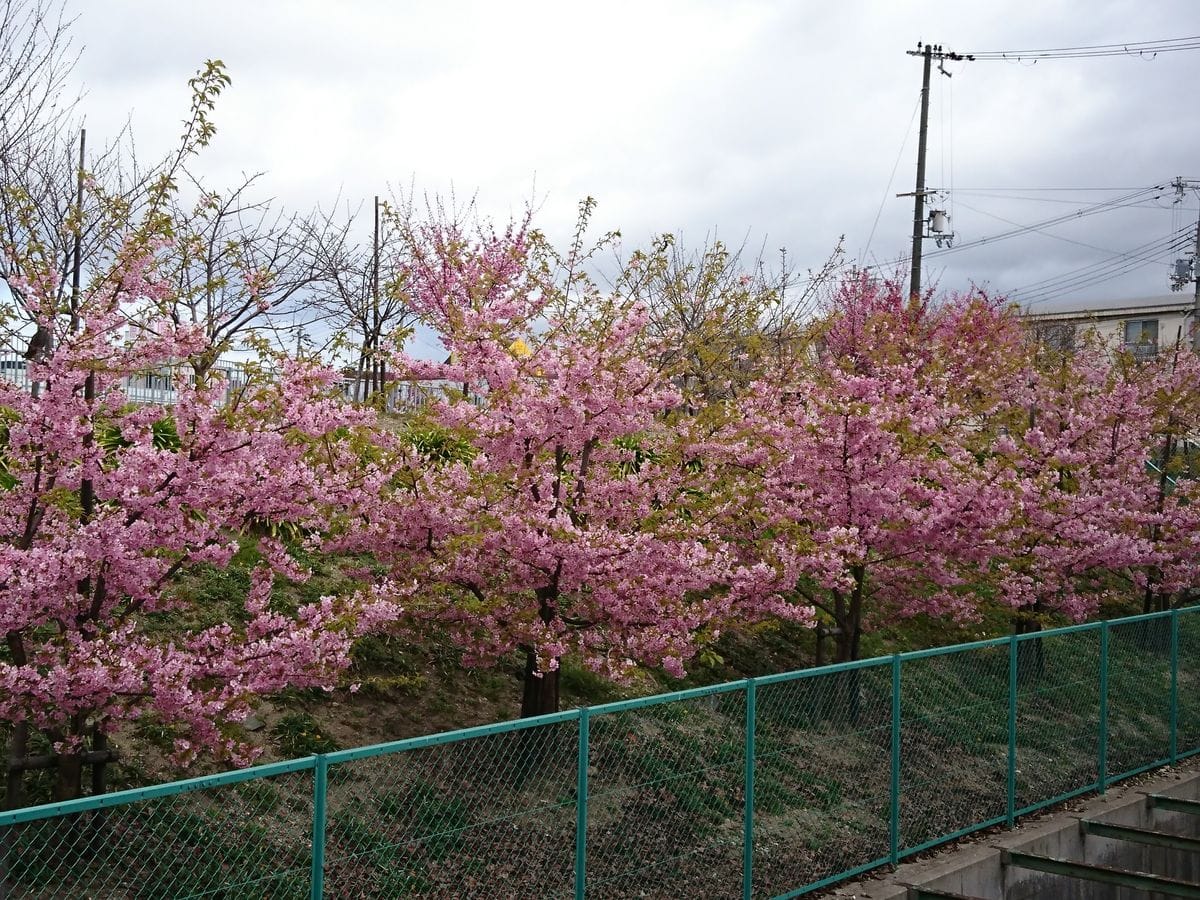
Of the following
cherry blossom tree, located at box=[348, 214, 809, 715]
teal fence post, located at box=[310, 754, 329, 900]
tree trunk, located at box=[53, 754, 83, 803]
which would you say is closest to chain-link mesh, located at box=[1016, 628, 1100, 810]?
cherry blossom tree, located at box=[348, 214, 809, 715]

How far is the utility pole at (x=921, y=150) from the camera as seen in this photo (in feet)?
74.1

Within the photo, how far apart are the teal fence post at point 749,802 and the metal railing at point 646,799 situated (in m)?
0.01

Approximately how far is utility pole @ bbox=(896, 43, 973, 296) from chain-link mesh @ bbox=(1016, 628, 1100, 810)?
1148 centimetres

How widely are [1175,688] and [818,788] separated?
6171mm

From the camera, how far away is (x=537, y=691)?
945cm

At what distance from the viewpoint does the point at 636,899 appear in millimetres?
6668

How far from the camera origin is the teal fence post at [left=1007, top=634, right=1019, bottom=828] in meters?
9.44

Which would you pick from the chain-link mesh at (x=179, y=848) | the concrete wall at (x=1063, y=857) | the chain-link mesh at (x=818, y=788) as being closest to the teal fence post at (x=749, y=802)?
the chain-link mesh at (x=818, y=788)

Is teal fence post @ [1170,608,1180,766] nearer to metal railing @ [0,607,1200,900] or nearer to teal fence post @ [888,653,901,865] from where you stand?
metal railing @ [0,607,1200,900]

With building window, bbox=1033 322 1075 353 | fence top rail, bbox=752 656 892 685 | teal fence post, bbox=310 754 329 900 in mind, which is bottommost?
teal fence post, bbox=310 754 329 900

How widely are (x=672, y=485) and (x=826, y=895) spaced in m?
3.34

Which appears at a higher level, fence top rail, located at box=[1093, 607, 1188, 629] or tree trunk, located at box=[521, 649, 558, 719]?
fence top rail, located at box=[1093, 607, 1188, 629]

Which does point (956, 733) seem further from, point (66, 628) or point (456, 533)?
point (66, 628)

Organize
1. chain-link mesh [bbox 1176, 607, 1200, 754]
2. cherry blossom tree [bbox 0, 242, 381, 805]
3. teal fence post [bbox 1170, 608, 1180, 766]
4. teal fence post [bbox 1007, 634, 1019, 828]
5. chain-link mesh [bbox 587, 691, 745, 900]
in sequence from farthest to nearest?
chain-link mesh [bbox 1176, 607, 1200, 754] → teal fence post [bbox 1170, 608, 1180, 766] → teal fence post [bbox 1007, 634, 1019, 828] → chain-link mesh [bbox 587, 691, 745, 900] → cherry blossom tree [bbox 0, 242, 381, 805]
